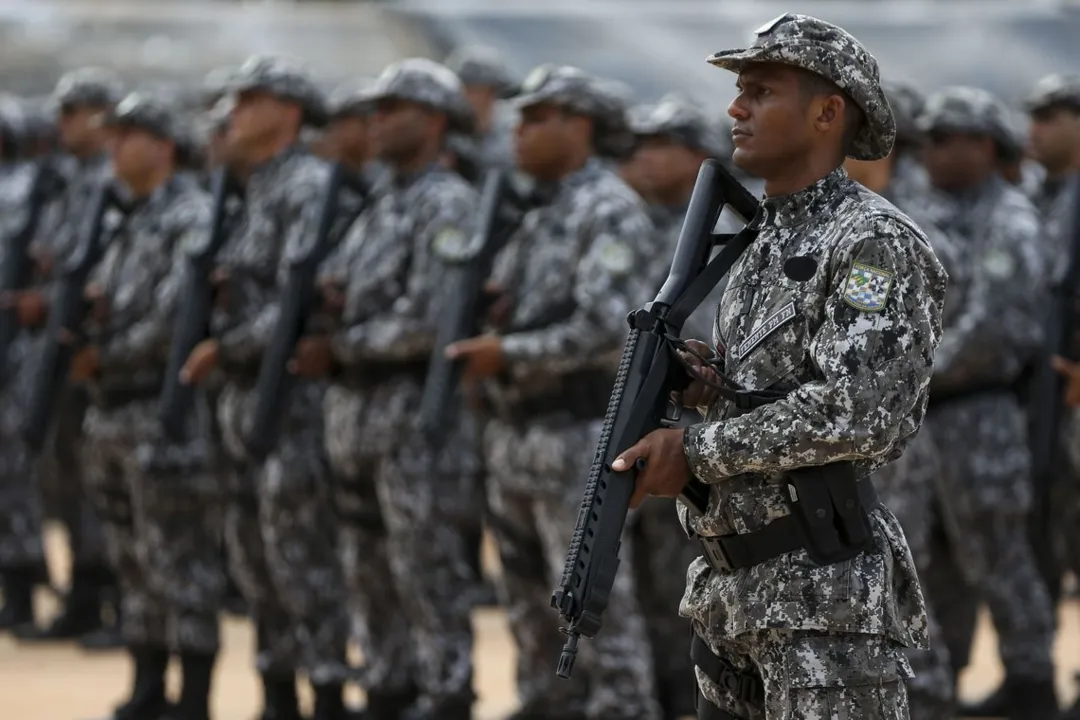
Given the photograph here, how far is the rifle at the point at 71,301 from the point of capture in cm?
804

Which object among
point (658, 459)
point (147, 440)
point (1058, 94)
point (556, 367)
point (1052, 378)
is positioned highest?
point (1058, 94)

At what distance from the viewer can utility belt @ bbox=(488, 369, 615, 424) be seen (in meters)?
6.28

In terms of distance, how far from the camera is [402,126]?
6941 millimetres

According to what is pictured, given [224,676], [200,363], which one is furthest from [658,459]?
[224,676]

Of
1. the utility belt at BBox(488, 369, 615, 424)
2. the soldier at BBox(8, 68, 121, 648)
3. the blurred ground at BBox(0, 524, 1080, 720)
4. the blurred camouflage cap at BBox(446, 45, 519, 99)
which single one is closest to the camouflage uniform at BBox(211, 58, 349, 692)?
the blurred ground at BBox(0, 524, 1080, 720)

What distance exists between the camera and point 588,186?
20.8 feet

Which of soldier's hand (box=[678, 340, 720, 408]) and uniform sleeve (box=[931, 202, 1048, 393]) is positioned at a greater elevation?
soldier's hand (box=[678, 340, 720, 408])

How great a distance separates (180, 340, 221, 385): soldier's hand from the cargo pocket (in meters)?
3.99

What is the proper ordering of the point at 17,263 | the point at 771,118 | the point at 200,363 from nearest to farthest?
the point at 771,118, the point at 200,363, the point at 17,263

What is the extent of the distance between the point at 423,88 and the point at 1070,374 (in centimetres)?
250

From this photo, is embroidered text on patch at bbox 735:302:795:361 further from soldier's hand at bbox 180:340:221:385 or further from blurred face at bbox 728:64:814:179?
soldier's hand at bbox 180:340:221:385

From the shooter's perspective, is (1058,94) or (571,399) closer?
(571,399)

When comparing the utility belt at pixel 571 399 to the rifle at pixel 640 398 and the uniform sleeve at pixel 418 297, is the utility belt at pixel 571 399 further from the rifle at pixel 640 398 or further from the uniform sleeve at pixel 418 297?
the rifle at pixel 640 398

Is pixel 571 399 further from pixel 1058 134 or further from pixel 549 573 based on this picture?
pixel 1058 134
